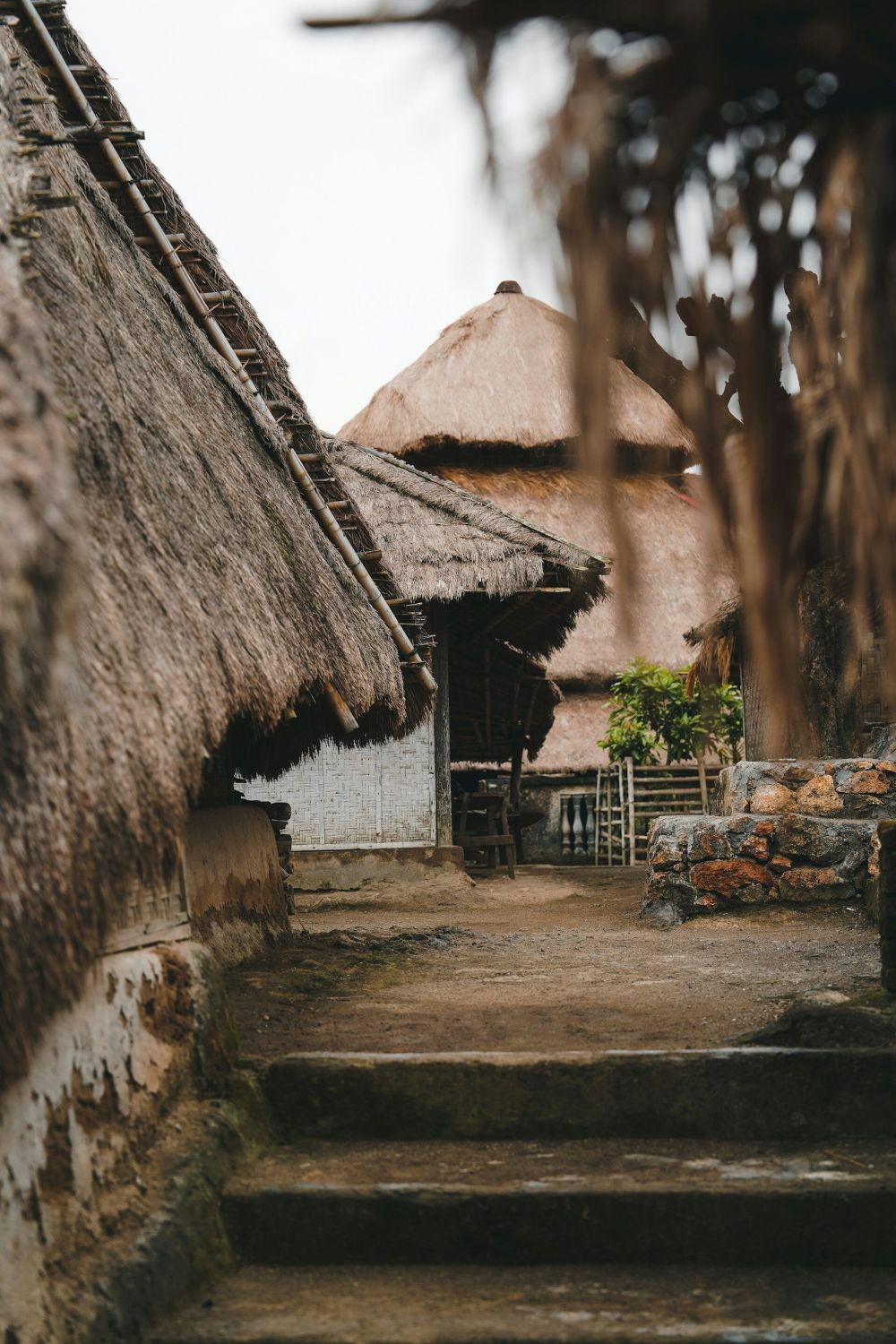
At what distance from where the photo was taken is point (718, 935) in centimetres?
689

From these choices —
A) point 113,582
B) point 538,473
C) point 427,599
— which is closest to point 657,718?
point 538,473

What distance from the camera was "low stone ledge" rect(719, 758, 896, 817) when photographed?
7691 millimetres

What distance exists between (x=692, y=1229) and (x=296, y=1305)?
3.10ft

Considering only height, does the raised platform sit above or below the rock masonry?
below

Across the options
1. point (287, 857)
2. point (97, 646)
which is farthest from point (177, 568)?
point (287, 857)

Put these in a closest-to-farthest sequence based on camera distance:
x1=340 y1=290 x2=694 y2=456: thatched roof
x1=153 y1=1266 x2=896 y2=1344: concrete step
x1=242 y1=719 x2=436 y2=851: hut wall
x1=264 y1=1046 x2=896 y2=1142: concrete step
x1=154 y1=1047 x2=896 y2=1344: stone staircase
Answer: x1=153 y1=1266 x2=896 y2=1344: concrete step, x1=154 y1=1047 x2=896 y2=1344: stone staircase, x1=264 y1=1046 x2=896 y2=1142: concrete step, x1=242 y1=719 x2=436 y2=851: hut wall, x1=340 y1=290 x2=694 y2=456: thatched roof

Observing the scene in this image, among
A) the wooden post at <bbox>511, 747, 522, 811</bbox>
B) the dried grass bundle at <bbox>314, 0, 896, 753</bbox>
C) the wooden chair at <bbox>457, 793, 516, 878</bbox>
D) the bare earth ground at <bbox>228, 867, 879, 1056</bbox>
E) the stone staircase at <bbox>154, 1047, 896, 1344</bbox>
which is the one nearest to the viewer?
the dried grass bundle at <bbox>314, 0, 896, 753</bbox>

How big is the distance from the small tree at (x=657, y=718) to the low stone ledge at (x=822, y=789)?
647 centimetres

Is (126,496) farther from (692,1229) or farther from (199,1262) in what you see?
(692,1229)

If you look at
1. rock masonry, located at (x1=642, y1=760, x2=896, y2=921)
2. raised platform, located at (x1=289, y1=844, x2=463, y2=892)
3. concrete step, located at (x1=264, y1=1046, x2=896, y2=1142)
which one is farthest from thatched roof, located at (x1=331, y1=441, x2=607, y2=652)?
concrete step, located at (x1=264, y1=1046, x2=896, y2=1142)

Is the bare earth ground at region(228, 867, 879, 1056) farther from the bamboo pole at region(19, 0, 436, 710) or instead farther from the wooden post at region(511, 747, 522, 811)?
the wooden post at region(511, 747, 522, 811)

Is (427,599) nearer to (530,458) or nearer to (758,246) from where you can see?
(758,246)

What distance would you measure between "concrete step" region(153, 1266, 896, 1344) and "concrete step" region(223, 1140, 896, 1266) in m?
0.05

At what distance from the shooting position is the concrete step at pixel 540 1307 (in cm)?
254
